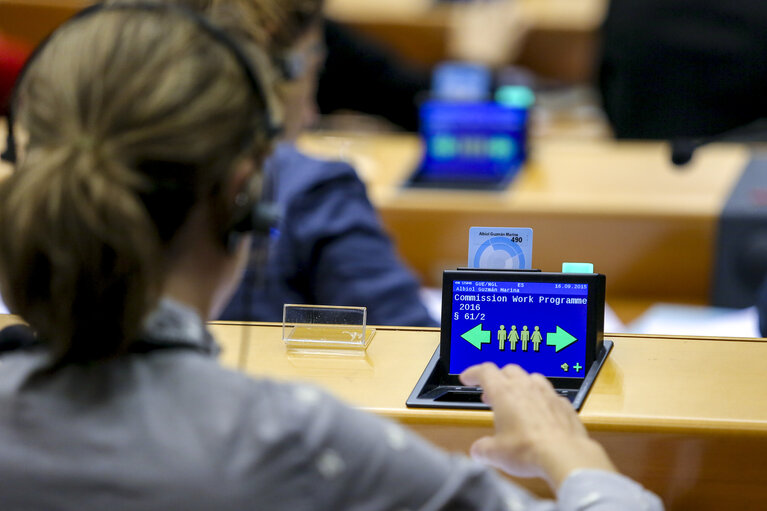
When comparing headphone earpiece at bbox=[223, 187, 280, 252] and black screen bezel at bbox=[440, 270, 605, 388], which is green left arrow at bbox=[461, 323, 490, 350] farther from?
headphone earpiece at bbox=[223, 187, 280, 252]

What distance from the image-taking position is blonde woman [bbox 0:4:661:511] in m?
0.59

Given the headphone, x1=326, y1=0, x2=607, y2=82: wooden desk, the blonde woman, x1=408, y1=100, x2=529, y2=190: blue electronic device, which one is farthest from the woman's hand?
x1=326, y1=0, x2=607, y2=82: wooden desk

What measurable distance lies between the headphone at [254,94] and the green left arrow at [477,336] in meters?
0.23

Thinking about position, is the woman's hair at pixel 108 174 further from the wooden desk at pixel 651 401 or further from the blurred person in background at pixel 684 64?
the blurred person in background at pixel 684 64

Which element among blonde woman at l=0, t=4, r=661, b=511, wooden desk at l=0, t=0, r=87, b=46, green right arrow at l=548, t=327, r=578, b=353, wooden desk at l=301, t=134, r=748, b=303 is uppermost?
wooden desk at l=0, t=0, r=87, b=46

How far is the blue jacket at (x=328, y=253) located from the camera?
1.38m

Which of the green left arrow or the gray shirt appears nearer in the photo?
the gray shirt

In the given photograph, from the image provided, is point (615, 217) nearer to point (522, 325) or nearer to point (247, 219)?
point (522, 325)

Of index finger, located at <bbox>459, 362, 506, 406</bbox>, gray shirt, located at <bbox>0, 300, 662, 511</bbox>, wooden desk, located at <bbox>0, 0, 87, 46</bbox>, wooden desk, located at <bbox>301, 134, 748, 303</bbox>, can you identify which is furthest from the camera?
wooden desk, located at <bbox>0, 0, 87, 46</bbox>

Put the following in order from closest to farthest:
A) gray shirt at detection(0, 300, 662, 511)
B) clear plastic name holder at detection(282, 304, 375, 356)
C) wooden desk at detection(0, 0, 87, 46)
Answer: gray shirt at detection(0, 300, 662, 511), clear plastic name holder at detection(282, 304, 375, 356), wooden desk at detection(0, 0, 87, 46)

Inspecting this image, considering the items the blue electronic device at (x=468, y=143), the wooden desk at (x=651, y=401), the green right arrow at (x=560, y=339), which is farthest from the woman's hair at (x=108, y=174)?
the blue electronic device at (x=468, y=143)

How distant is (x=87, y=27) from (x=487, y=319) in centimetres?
43

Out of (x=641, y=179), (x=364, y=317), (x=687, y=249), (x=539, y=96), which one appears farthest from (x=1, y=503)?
(x=539, y=96)

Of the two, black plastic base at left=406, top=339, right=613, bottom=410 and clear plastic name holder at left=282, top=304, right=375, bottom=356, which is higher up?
clear plastic name holder at left=282, top=304, right=375, bottom=356
